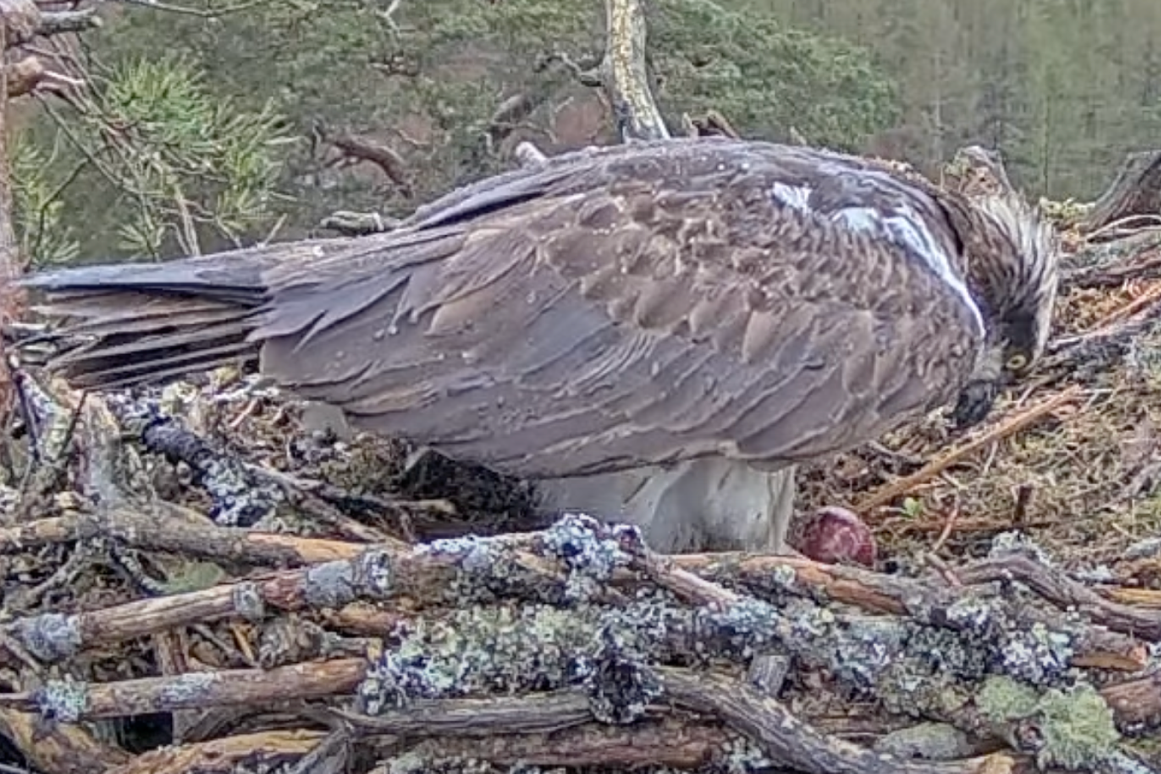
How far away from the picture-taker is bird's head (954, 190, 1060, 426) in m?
2.63

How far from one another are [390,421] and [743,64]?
514 centimetres

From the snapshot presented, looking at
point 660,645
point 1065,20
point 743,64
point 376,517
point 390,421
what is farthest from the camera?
point 743,64

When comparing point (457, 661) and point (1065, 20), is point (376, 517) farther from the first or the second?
point (1065, 20)

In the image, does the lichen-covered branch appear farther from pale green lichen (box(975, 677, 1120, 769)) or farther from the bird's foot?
pale green lichen (box(975, 677, 1120, 769))

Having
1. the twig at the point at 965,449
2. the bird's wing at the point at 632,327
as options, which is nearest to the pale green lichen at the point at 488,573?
the bird's wing at the point at 632,327

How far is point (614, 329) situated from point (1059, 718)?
76 cm

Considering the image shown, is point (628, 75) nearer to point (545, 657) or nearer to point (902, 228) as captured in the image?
point (902, 228)

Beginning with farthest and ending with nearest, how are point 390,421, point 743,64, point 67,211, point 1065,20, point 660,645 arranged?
point 743,64 → point 1065,20 → point 67,211 → point 390,421 → point 660,645

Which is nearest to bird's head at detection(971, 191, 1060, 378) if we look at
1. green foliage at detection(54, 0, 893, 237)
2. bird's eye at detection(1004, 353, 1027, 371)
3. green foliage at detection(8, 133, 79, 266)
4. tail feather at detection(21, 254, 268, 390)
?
bird's eye at detection(1004, 353, 1027, 371)

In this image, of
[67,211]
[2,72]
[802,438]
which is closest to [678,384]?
[802,438]

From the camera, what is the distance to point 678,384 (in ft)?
7.54

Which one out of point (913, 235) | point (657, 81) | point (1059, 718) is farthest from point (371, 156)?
point (1059, 718)

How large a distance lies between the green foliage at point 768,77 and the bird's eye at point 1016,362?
12.9 ft

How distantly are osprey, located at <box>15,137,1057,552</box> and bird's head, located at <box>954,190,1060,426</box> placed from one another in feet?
0.59
